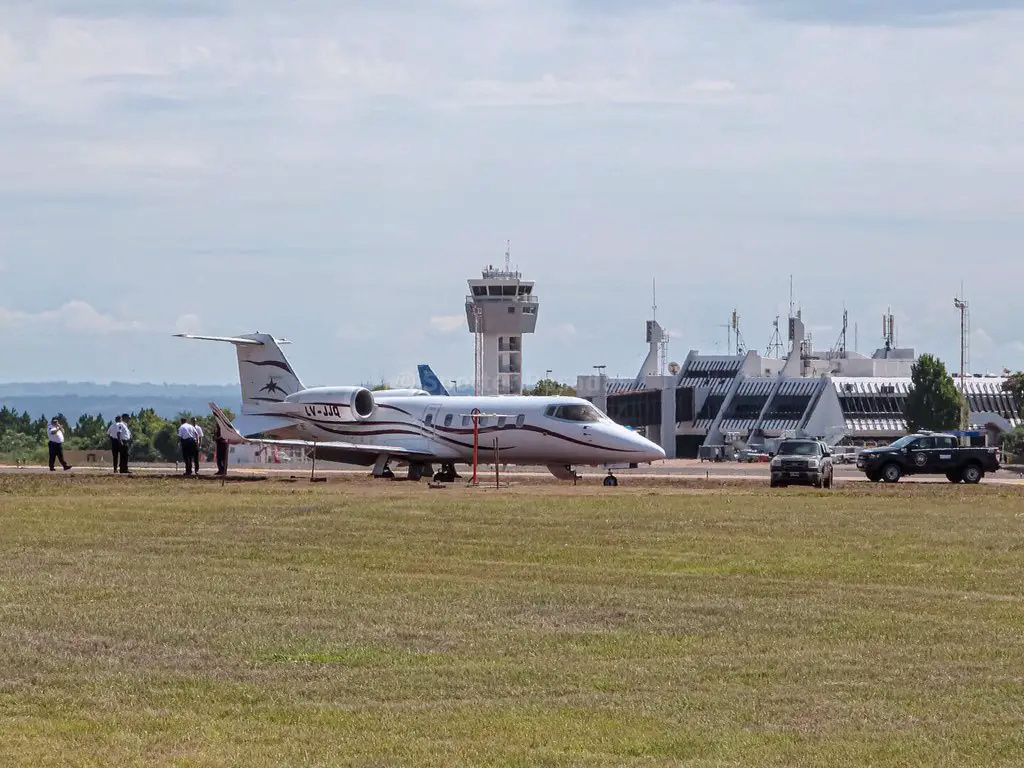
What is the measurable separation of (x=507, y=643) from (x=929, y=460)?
4036 cm

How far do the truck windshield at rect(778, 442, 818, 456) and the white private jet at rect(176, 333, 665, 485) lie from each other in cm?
505

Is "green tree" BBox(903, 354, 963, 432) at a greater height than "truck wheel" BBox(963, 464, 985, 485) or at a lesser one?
greater

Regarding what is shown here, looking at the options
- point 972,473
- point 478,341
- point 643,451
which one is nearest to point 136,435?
point 478,341

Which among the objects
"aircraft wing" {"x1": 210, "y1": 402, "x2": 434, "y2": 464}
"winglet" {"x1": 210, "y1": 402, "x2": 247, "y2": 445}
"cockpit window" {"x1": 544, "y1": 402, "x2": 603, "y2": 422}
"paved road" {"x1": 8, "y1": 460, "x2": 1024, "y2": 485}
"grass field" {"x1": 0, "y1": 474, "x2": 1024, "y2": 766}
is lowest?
"grass field" {"x1": 0, "y1": 474, "x2": 1024, "y2": 766}

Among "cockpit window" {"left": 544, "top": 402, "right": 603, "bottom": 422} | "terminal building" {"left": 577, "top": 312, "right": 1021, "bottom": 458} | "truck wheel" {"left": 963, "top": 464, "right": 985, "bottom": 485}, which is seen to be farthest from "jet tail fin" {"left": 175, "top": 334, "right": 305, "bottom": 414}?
"terminal building" {"left": 577, "top": 312, "right": 1021, "bottom": 458}

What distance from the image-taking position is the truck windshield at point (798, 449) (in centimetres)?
4931

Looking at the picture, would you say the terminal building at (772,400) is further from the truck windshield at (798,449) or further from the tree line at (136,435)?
the truck windshield at (798,449)

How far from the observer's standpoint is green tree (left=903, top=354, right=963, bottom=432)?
13238cm

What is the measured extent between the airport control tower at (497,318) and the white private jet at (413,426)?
83172 millimetres

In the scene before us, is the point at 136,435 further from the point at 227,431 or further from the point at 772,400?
the point at 227,431

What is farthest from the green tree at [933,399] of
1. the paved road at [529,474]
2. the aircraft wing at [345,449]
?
the aircraft wing at [345,449]

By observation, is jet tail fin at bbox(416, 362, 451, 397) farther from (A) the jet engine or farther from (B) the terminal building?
(B) the terminal building

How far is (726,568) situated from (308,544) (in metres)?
6.69

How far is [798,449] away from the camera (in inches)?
1956
